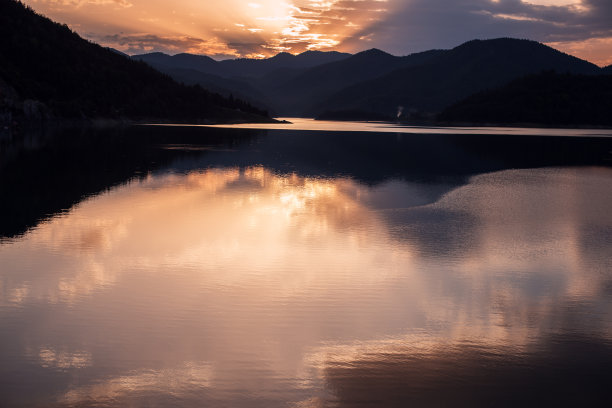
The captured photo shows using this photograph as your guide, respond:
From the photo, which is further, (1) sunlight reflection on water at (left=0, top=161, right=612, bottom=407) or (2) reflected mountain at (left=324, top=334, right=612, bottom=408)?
(1) sunlight reflection on water at (left=0, top=161, right=612, bottom=407)

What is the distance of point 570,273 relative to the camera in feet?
68.6

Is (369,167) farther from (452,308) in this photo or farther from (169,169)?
(452,308)

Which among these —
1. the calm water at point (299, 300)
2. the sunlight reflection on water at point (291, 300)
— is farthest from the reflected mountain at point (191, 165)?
the sunlight reflection on water at point (291, 300)

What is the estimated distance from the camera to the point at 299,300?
55.9 ft

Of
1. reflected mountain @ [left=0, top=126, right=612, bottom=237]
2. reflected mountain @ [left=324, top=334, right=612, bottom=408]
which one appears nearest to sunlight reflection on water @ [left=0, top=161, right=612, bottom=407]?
reflected mountain @ [left=324, top=334, right=612, bottom=408]

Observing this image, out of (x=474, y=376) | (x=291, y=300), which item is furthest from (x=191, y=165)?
(x=474, y=376)

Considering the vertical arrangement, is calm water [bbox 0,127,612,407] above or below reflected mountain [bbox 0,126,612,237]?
below

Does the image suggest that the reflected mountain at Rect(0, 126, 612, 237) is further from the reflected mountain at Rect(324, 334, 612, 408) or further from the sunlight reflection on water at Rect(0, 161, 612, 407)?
the reflected mountain at Rect(324, 334, 612, 408)

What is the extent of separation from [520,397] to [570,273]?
11.0 m

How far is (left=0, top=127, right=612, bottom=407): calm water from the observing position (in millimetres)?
11750

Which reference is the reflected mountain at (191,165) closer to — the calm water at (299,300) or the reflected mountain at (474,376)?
the calm water at (299,300)

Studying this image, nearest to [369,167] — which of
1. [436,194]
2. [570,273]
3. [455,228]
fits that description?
[436,194]

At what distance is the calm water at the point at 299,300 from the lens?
11.8m

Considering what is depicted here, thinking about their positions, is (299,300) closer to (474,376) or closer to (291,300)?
(291,300)
